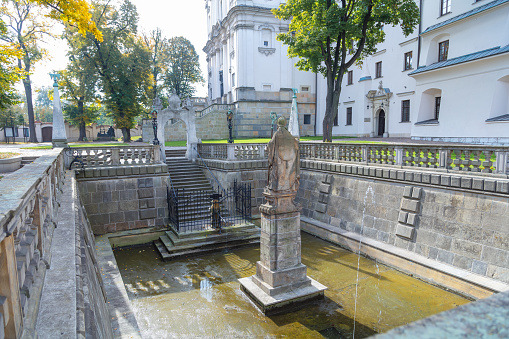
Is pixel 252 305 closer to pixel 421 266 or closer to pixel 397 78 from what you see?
pixel 421 266

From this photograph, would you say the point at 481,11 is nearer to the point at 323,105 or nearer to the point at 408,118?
the point at 408,118

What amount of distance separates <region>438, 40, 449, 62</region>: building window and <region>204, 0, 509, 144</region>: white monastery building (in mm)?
64

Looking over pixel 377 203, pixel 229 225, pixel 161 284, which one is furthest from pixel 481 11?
pixel 161 284

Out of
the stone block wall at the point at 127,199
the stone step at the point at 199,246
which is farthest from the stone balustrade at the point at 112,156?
the stone step at the point at 199,246

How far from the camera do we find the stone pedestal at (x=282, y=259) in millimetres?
7184

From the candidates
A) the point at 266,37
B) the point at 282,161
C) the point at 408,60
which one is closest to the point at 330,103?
the point at 282,161

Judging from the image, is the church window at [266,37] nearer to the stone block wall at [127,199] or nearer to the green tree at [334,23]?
the green tree at [334,23]

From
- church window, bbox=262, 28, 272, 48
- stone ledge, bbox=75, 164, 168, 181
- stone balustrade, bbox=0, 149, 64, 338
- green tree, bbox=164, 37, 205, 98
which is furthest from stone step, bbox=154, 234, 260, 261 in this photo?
green tree, bbox=164, 37, 205, 98

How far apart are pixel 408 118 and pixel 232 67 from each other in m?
18.3

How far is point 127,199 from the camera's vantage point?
12.5m

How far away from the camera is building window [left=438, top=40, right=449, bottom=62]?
2084cm

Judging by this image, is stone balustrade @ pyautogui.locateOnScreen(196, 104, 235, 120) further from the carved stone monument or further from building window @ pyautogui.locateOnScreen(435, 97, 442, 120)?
the carved stone monument

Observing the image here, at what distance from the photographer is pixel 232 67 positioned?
33.7 m

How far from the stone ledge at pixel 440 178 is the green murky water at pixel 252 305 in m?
2.65
